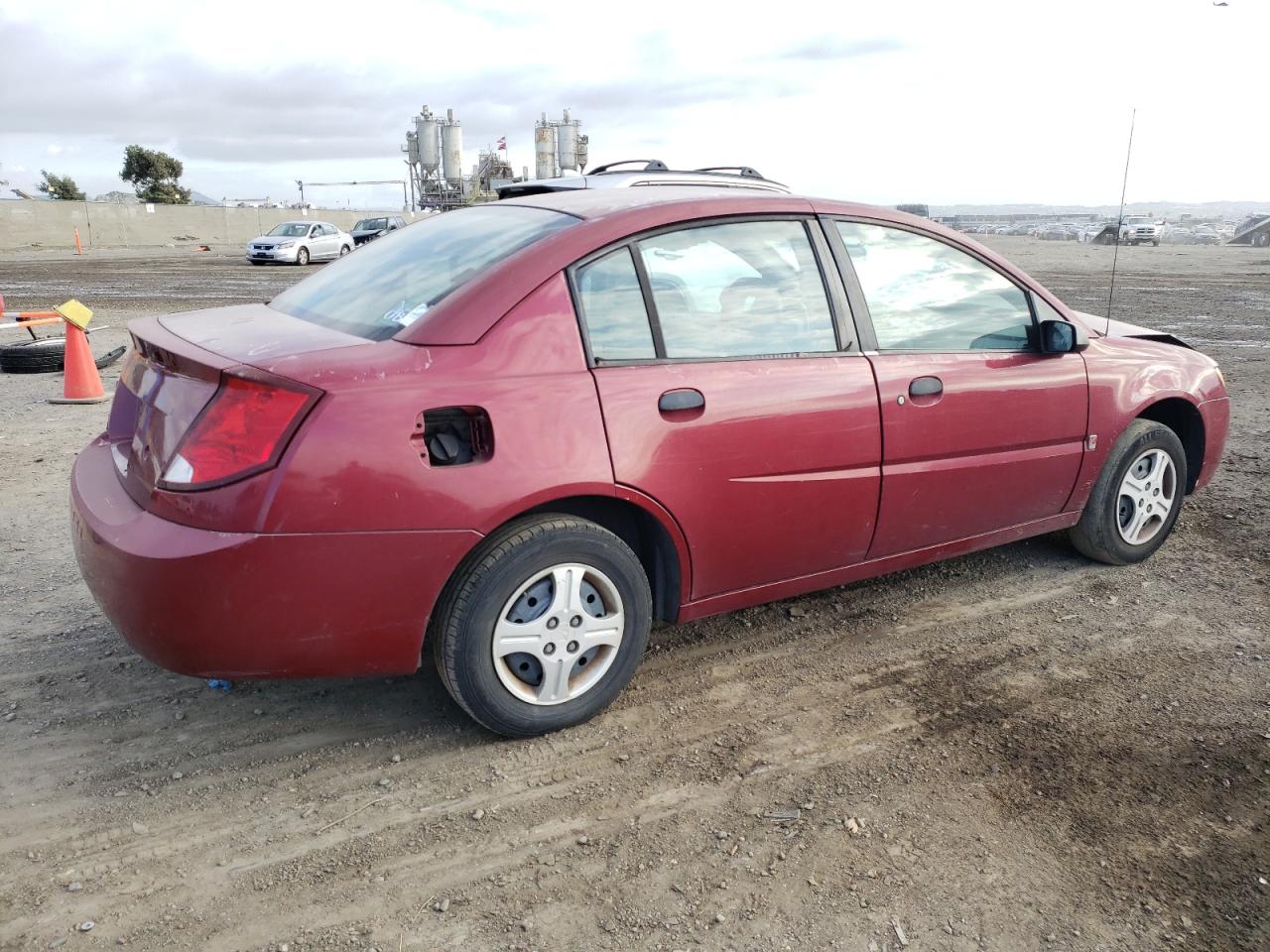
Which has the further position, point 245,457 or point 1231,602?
point 1231,602

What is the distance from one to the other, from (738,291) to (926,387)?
0.82m

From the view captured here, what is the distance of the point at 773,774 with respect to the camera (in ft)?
9.93

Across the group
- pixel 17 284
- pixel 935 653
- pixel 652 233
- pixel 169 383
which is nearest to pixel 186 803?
pixel 169 383

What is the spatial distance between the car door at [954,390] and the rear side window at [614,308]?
90 centimetres

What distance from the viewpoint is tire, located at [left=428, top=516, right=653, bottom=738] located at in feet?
9.68

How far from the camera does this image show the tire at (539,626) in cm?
295

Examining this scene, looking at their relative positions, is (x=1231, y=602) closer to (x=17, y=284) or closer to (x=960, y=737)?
(x=960, y=737)

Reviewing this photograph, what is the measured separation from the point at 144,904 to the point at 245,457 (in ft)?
3.67

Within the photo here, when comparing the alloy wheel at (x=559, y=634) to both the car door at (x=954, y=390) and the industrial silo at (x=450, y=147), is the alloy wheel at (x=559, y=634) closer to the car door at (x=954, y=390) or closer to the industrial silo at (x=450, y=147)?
A: the car door at (x=954, y=390)

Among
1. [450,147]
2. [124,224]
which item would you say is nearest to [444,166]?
[450,147]

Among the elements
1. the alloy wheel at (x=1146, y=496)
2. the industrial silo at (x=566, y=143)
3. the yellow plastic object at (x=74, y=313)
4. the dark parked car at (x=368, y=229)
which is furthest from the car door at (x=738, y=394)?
the industrial silo at (x=566, y=143)

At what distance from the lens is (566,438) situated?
3.00 metres

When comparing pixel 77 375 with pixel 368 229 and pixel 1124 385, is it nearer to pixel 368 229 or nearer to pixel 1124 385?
pixel 1124 385

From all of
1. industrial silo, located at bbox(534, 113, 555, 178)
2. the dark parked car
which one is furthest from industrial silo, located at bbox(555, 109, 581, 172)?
the dark parked car
